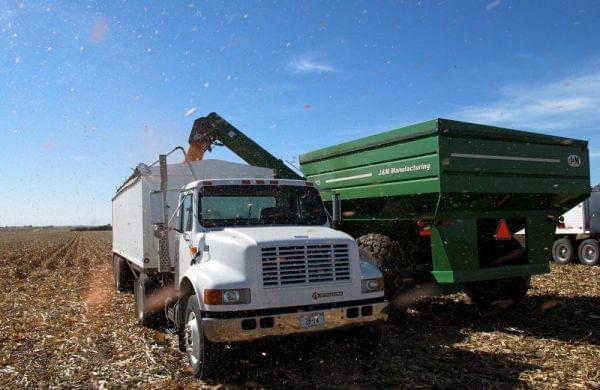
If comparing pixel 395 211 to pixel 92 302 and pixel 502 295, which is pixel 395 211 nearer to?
pixel 502 295

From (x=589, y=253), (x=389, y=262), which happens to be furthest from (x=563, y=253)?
(x=389, y=262)

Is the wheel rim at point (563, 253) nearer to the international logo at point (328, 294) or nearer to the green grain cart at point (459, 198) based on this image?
the green grain cart at point (459, 198)

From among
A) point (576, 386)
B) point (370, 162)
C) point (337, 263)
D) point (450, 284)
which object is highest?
point (370, 162)

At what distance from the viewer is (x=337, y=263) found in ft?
18.0

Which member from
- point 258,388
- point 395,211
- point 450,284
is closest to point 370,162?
point 395,211

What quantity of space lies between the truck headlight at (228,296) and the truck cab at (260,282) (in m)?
0.01

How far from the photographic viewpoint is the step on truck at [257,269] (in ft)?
16.5

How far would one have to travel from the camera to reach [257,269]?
5133 mm

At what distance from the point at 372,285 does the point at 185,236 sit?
2.58 meters

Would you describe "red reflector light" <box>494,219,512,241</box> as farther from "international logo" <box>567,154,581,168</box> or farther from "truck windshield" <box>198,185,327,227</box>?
"truck windshield" <box>198,185,327,227</box>

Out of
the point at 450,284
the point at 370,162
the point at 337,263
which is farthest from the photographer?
the point at 370,162

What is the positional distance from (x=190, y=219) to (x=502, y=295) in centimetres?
627

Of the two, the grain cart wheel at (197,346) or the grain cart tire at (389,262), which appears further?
the grain cart tire at (389,262)

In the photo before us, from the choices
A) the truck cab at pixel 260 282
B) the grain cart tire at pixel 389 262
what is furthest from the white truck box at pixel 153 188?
the grain cart tire at pixel 389 262
